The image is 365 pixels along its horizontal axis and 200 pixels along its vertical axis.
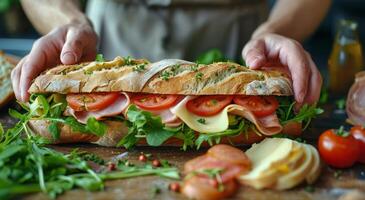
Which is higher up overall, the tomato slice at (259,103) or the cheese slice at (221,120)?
the tomato slice at (259,103)

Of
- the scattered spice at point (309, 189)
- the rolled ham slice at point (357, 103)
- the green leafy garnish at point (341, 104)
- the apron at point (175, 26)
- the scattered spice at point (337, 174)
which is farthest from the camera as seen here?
the apron at point (175, 26)

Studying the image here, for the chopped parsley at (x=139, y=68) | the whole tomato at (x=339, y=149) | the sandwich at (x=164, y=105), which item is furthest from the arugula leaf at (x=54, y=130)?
the whole tomato at (x=339, y=149)

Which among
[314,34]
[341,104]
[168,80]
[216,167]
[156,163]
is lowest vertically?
[314,34]

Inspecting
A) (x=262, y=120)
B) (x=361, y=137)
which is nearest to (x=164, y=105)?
(x=262, y=120)

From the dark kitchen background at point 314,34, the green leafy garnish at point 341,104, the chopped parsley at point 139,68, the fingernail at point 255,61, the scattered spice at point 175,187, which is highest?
the fingernail at point 255,61

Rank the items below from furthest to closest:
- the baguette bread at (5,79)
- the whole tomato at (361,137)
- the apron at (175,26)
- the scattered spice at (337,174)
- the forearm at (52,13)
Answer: the apron at (175,26), the forearm at (52,13), the baguette bread at (5,79), the whole tomato at (361,137), the scattered spice at (337,174)

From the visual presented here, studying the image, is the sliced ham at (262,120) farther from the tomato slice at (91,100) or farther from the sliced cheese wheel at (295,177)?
the tomato slice at (91,100)

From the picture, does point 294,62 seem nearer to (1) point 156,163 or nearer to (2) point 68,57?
(1) point 156,163

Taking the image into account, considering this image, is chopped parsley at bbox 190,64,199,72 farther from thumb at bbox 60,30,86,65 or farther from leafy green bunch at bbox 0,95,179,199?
thumb at bbox 60,30,86,65
